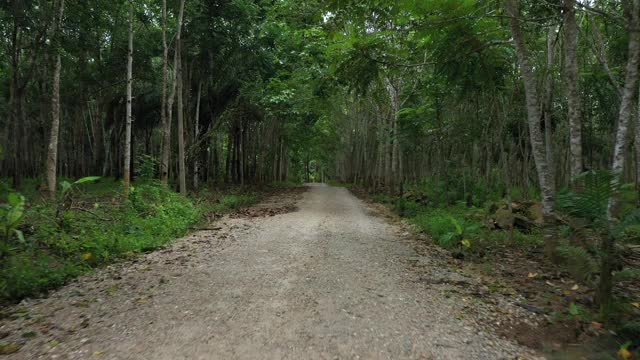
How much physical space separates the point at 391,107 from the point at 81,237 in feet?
52.0

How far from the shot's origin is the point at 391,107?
20188 mm

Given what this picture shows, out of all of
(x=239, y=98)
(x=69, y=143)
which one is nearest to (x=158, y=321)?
(x=239, y=98)

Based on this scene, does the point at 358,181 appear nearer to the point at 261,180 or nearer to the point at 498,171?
the point at 261,180

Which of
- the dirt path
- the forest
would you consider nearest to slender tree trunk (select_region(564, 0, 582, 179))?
the forest

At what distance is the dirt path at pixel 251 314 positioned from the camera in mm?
3658

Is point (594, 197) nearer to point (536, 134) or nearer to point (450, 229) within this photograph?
point (536, 134)

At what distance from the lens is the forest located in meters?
5.28

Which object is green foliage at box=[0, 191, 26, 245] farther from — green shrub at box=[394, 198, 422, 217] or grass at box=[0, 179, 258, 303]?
green shrub at box=[394, 198, 422, 217]

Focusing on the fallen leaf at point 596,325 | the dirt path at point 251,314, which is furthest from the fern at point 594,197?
the dirt path at point 251,314

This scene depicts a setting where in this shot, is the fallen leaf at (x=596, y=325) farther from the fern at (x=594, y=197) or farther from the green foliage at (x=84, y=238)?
the green foliage at (x=84, y=238)

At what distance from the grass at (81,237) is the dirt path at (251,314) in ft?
1.24

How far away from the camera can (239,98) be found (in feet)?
63.7

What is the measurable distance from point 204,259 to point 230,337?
3.33 metres

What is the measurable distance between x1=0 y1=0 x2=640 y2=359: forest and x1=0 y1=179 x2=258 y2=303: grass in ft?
0.11
